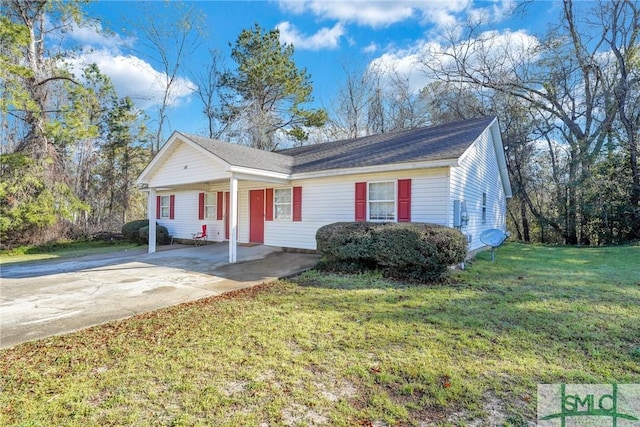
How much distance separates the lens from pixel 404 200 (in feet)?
30.2

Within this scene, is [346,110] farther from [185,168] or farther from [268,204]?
[185,168]

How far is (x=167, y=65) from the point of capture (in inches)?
861

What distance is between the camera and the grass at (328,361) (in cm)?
265

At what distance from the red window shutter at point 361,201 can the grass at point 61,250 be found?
10.8 metres

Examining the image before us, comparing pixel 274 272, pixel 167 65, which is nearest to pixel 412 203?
pixel 274 272

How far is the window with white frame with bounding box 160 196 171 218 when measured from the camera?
1645 cm

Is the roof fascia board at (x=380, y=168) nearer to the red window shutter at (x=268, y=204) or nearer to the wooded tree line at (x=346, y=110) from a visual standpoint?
the red window shutter at (x=268, y=204)

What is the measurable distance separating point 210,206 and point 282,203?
4306 millimetres

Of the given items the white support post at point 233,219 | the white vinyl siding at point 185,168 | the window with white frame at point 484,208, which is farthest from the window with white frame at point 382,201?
the window with white frame at point 484,208

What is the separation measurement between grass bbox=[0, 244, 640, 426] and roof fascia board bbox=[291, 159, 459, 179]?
11.8ft

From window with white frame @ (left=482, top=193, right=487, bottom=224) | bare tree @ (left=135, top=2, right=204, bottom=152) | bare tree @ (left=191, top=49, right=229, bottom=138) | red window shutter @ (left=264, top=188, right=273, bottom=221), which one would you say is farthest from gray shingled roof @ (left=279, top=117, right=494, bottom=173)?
bare tree @ (left=135, top=2, right=204, bottom=152)

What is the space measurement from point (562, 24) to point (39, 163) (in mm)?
27615

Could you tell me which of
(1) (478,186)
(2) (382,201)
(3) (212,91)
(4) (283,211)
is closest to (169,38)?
(3) (212,91)

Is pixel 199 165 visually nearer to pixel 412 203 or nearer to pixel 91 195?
pixel 412 203
